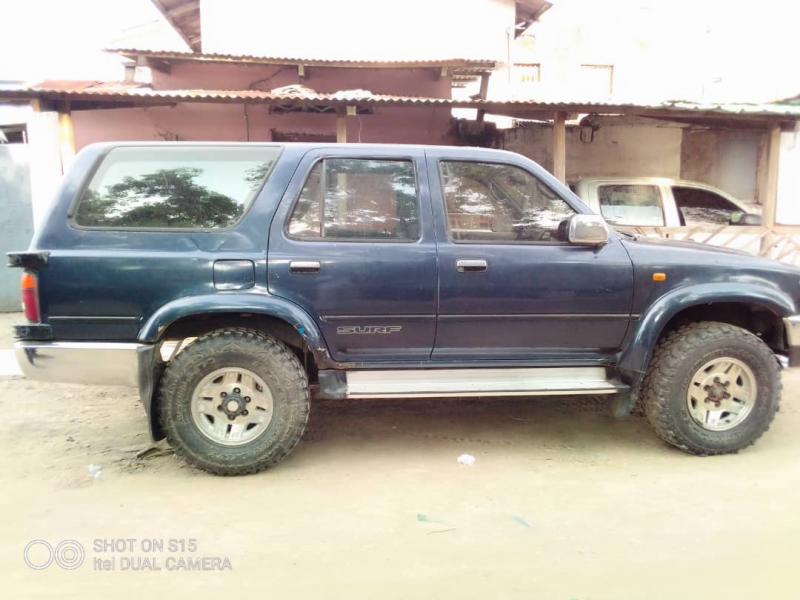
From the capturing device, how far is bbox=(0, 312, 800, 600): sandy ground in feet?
8.22

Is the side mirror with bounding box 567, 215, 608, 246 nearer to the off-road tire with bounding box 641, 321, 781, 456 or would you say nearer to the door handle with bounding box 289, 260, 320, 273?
the off-road tire with bounding box 641, 321, 781, 456

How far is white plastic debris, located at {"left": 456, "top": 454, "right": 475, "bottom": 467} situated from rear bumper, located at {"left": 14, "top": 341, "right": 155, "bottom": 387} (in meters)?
1.94

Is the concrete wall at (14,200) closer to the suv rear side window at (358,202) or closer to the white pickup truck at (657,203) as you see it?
the suv rear side window at (358,202)

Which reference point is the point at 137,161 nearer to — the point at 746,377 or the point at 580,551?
the point at 580,551

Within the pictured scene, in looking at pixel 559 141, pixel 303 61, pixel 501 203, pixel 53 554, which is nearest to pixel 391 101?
pixel 559 141

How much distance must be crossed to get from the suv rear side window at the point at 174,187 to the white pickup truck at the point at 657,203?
5.15 m

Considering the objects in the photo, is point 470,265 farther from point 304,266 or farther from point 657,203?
point 657,203

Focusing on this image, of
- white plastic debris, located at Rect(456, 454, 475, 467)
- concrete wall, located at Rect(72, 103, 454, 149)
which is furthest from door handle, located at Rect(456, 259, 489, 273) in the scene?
concrete wall, located at Rect(72, 103, 454, 149)

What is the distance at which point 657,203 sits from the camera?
310 inches

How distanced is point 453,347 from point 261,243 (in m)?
1.30

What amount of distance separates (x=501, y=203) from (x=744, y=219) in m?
5.69

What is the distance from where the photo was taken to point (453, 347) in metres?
3.63

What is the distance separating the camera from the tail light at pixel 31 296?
3.26 metres

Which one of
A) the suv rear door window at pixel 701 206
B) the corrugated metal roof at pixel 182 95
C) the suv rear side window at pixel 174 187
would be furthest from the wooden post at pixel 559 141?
the suv rear side window at pixel 174 187
